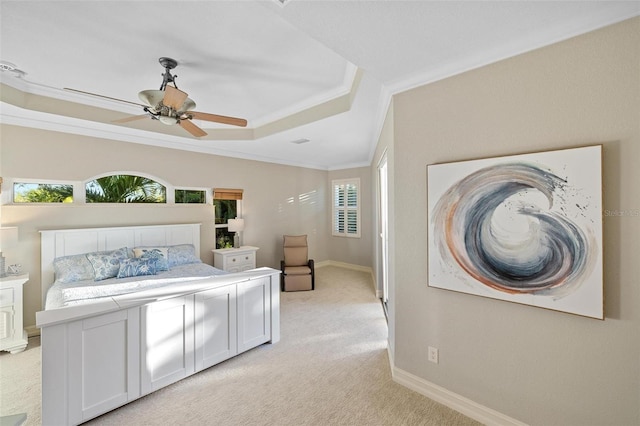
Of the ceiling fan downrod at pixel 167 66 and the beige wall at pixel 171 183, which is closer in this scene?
the ceiling fan downrod at pixel 167 66

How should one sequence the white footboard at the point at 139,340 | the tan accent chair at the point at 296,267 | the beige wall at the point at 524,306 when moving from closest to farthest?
the beige wall at the point at 524,306 < the white footboard at the point at 139,340 < the tan accent chair at the point at 296,267

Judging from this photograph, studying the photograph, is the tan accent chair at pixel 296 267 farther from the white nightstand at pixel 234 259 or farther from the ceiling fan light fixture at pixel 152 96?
the ceiling fan light fixture at pixel 152 96

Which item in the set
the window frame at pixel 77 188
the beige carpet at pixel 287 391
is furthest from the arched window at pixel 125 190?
the beige carpet at pixel 287 391

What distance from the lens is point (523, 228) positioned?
5.34 feet

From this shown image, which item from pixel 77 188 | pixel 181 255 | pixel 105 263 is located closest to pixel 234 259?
pixel 181 255

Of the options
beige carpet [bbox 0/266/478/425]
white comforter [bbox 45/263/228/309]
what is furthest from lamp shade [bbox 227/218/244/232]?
beige carpet [bbox 0/266/478/425]

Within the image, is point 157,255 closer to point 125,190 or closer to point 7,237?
point 125,190

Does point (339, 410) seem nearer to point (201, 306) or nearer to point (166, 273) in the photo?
point (201, 306)

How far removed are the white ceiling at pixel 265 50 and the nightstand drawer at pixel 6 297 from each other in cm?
189

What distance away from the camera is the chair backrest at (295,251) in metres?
5.10

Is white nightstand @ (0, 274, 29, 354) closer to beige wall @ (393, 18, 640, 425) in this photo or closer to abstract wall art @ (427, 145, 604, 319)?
beige wall @ (393, 18, 640, 425)

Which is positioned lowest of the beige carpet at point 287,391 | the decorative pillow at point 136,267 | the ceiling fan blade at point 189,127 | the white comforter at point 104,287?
the beige carpet at point 287,391

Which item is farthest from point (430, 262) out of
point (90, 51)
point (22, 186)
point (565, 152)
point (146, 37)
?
point (22, 186)

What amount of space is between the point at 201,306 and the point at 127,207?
241cm
